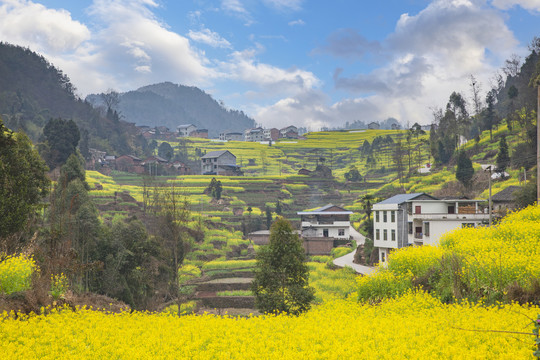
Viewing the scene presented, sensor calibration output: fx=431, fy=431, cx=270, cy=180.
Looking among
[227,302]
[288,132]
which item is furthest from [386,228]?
[288,132]

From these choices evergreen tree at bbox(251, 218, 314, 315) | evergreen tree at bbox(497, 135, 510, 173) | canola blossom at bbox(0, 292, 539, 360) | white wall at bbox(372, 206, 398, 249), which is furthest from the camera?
evergreen tree at bbox(497, 135, 510, 173)

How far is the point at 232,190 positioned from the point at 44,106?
51.5 meters

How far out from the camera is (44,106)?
9644 centimetres

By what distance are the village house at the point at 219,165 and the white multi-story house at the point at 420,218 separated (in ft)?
181

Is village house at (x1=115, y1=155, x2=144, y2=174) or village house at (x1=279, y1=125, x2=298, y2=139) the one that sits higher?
village house at (x1=279, y1=125, x2=298, y2=139)

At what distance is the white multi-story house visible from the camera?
34.4 metres

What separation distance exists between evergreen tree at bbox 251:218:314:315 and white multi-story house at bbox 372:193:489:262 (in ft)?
52.9

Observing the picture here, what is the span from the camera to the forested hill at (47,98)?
87.4 metres

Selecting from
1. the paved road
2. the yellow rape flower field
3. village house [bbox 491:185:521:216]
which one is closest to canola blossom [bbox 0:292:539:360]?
the yellow rape flower field

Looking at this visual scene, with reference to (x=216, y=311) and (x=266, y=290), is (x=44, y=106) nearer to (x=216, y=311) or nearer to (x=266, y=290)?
(x=216, y=311)

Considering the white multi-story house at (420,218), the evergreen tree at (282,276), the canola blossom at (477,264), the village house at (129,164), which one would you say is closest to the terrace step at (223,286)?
the white multi-story house at (420,218)

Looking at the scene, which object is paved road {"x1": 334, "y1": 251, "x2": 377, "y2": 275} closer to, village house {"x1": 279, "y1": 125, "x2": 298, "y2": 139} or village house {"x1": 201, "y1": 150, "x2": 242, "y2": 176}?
village house {"x1": 201, "y1": 150, "x2": 242, "y2": 176}

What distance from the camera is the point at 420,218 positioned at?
3553 cm

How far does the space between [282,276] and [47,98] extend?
95894 mm
